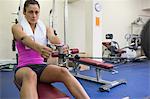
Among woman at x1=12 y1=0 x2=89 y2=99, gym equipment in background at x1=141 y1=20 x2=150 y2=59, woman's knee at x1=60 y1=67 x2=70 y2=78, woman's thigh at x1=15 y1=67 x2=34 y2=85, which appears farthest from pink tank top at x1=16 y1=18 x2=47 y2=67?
gym equipment in background at x1=141 y1=20 x2=150 y2=59

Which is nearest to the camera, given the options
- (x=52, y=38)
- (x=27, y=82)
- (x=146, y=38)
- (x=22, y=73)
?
(x=146, y=38)

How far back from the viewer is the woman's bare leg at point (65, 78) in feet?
5.52

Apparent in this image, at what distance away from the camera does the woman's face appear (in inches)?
79.6

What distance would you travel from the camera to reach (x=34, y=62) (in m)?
1.98

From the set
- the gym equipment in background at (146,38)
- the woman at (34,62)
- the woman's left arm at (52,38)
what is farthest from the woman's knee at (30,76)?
Answer: the gym equipment in background at (146,38)

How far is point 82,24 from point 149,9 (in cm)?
346

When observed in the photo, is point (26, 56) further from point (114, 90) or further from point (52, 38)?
point (114, 90)

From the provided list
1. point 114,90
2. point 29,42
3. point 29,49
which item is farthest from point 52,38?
point 114,90

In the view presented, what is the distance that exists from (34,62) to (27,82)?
38cm

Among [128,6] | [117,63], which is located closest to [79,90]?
[117,63]

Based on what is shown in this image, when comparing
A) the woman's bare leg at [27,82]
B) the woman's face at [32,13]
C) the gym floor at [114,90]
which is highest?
the woman's face at [32,13]

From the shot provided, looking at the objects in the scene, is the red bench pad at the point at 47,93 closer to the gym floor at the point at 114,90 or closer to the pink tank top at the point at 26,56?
the pink tank top at the point at 26,56

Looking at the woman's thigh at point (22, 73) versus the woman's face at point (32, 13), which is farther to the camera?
the woman's face at point (32, 13)

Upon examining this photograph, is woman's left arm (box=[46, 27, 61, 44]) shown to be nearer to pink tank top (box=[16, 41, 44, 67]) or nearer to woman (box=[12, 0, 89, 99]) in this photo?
woman (box=[12, 0, 89, 99])
